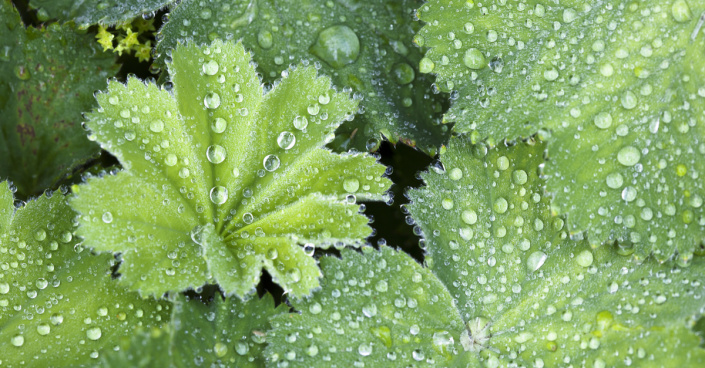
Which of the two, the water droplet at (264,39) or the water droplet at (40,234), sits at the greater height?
the water droplet at (264,39)

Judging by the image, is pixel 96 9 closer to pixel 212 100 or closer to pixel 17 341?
pixel 212 100

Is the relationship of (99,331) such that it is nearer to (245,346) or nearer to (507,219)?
(245,346)

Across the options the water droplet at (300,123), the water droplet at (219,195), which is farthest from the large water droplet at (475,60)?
the water droplet at (219,195)

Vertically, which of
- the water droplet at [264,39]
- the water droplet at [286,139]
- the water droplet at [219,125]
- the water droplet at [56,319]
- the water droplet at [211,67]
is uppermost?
the water droplet at [264,39]

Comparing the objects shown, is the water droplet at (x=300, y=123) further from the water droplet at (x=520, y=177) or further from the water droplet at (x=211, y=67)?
the water droplet at (x=520, y=177)

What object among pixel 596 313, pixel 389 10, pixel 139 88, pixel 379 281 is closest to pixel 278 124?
pixel 139 88

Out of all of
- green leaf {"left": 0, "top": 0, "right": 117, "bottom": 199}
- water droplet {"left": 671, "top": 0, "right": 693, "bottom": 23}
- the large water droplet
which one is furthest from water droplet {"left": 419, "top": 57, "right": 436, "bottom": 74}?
green leaf {"left": 0, "top": 0, "right": 117, "bottom": 199}

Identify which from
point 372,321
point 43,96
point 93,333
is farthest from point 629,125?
point 43,96
